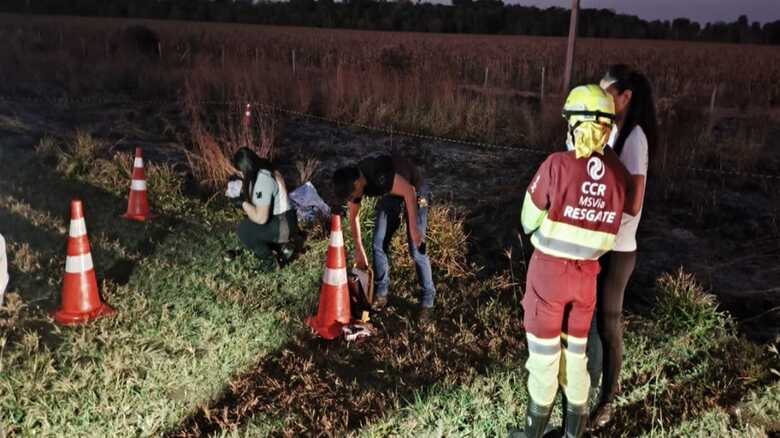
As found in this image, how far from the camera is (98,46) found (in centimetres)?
2289

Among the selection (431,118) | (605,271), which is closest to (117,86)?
(431,118)

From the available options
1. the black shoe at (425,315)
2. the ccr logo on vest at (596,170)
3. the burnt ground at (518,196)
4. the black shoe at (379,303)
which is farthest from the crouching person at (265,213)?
the ccr logo on vest at (596,170)

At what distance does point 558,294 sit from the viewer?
2789mm

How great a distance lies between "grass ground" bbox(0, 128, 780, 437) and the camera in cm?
341

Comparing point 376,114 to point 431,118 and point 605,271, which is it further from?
point 605,271

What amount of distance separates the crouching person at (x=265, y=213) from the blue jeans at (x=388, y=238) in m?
1.10

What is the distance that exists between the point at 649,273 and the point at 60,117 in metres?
11.2

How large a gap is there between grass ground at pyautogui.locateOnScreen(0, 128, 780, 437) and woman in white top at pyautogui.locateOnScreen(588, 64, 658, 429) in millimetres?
611

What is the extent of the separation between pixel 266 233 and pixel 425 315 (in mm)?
1577

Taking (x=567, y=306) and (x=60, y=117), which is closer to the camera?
(x=567, y=306)

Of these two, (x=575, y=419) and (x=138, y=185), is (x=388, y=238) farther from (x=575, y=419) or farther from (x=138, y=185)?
(x=138, y=185)

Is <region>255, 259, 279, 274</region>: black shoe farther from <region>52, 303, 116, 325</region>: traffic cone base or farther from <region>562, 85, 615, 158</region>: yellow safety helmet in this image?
<region>562, 85, 615, 158</region>: yellow safety helmet

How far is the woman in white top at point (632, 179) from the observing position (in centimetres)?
296

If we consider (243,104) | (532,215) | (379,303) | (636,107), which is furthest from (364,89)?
(532,215)
